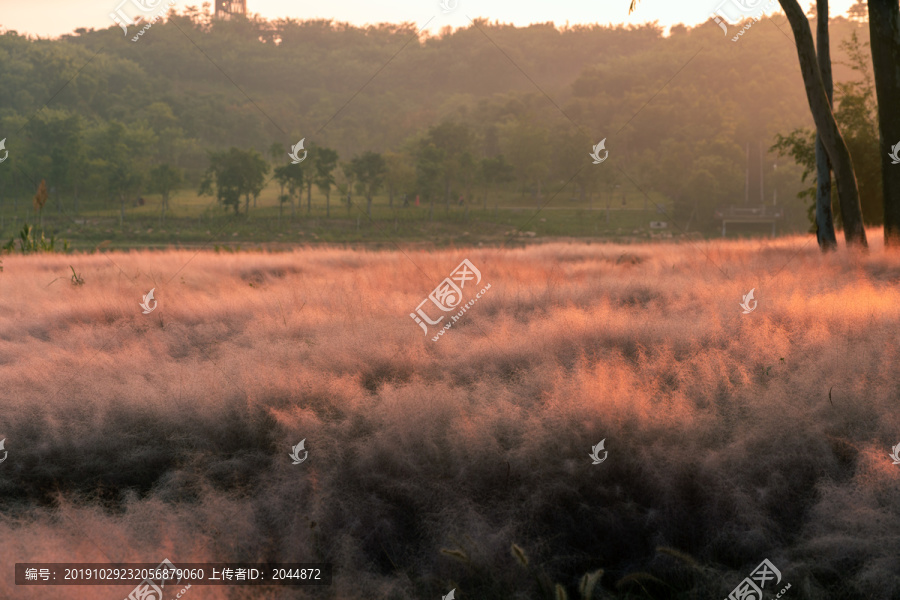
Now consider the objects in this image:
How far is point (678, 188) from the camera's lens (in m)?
66.1

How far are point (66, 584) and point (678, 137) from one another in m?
87.5

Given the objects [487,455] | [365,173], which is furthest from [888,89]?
[365,173]

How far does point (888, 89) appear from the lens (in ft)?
30.9

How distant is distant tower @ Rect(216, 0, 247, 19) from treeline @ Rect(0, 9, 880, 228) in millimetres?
3973

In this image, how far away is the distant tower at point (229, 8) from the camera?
426 ft

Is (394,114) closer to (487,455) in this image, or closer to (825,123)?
(825,123)

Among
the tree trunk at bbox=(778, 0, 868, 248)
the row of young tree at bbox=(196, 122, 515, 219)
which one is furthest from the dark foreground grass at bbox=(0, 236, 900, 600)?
the row of young tree at bbox=(196, 122, 515, 219)

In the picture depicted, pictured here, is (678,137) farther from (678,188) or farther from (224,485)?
(224,485)

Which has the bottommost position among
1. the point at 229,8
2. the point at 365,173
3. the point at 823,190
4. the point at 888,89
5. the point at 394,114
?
the point at 823,190

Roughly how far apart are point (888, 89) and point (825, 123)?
0.90m

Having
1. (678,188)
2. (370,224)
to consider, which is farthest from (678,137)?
(370,224)

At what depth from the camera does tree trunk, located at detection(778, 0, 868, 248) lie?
31.4 ft

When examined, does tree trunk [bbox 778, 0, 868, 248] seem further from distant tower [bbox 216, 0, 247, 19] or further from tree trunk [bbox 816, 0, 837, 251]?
distant tower [bbox 216, 0, 247, 19]

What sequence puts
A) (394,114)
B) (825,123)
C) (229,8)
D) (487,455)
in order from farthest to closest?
(229,8) → (394,114) → (825,123) → (487,455)
